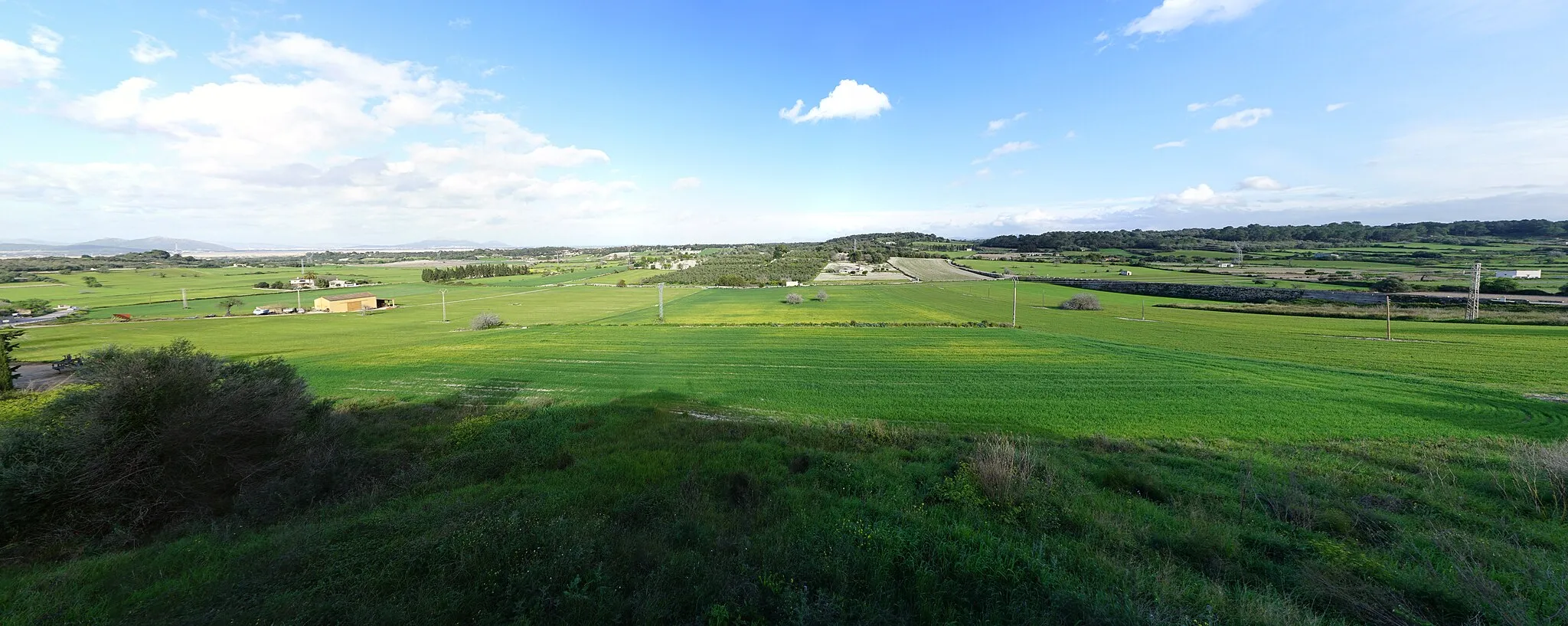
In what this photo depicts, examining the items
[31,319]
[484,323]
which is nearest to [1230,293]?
[484,323]

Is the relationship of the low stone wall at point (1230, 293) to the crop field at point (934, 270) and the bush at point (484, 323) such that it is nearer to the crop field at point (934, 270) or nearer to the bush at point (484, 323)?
the crop field at point (934, 270)

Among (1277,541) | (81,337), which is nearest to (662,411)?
(1277,541)

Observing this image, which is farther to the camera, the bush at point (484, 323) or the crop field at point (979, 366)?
the bush at point (484, 323)

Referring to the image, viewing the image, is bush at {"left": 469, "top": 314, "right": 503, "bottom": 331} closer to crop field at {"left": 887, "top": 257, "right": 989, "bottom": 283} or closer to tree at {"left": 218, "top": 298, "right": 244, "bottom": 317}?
tree at {"left": 218, "top": 298, "right": 244, "bottom": 317}

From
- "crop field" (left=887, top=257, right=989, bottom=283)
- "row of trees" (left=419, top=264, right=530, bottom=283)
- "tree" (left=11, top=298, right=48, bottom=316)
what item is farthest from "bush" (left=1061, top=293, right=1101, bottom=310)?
"row of trees" (left=419, top=264, right=530, bottom=283)

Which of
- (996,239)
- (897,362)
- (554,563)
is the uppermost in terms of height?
(996,239)

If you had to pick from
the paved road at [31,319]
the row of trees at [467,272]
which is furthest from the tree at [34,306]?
the row of trees at [467,272]

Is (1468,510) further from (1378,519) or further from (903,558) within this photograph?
(903,558)
